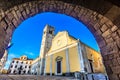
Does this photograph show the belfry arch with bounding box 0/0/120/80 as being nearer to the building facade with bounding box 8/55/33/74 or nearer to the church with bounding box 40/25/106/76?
the church with bounding box 40/25/106/76

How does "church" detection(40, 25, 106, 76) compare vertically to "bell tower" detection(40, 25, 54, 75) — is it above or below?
below

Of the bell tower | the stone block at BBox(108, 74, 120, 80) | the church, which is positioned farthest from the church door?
the stone block at BBox(108, 74, 120, 80)

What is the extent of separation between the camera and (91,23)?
2189 millimetres

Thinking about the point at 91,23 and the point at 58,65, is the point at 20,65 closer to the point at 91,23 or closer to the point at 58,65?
the point at 58,65

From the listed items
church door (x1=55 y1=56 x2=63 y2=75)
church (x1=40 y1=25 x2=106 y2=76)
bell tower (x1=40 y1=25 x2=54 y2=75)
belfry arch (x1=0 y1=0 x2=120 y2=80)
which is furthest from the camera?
bell tower (x1=40 y1=25 x2=54 y2=75)

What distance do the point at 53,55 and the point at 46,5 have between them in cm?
1672

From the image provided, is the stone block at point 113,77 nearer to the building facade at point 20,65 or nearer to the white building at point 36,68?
the white building at point 36,68

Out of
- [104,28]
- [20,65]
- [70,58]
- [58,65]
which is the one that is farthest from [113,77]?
[20,65]

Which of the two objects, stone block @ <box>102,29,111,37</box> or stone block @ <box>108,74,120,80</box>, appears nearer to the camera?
stone block @ <box>108,74,120,80</box>

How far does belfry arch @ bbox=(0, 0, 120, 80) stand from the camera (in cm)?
158

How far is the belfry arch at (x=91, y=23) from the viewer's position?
1584 mm

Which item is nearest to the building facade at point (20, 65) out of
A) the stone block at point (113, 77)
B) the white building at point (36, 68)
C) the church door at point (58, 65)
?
the white building at point (36, 68)

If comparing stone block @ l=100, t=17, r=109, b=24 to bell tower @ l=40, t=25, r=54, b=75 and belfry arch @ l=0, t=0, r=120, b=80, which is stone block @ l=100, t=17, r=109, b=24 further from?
bell tower @ l=40, t=25, r=54, b=75

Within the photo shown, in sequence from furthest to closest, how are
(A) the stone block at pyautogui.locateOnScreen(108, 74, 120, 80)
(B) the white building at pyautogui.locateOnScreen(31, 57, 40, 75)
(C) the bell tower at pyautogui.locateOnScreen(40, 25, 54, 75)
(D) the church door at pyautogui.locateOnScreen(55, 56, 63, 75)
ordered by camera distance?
(B) the white building at pyautogui.locateOnScreen(31, 57, 40, 75) < (C) the bell tower at pyautogui.locateOnScreen(40, 25, 54, 75) < (D) the church door at pyautogui.locateOnScreen(55, 56, 63, 75) < (A) the stone block at pyautogui.locateOnScreen(108, 74, 120, 80)
